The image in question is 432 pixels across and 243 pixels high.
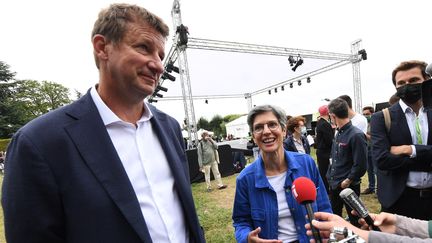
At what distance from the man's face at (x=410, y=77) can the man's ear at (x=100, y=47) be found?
2.54 meters

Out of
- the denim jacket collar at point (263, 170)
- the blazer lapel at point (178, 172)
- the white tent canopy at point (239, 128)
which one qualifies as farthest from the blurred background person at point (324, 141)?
the white tent canopy at point (239, 128)

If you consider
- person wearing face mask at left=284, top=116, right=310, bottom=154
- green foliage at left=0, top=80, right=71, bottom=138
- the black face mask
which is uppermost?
green foliage at left=0, top=80, right=71, bottom=138

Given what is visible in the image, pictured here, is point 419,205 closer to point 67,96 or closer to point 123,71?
point 123,71

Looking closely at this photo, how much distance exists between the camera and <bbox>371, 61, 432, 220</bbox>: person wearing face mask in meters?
2.18

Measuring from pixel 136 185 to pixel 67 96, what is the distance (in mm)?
56365

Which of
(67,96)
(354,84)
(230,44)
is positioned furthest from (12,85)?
(354,84)

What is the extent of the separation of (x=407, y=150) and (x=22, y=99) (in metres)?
52.7

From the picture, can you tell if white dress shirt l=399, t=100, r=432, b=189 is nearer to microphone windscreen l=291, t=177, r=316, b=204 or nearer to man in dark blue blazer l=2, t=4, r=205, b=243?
microphone windscreen l=291, t=177, r=316, b=204

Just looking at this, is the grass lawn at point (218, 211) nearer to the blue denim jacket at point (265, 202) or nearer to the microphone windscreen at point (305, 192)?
the blue denim jacket at point (265, 202)

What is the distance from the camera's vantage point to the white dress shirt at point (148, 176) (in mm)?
1280

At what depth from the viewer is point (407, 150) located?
7.13ft

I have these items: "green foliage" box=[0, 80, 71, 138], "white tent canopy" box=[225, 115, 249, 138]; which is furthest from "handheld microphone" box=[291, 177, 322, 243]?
"green foliage" box=[0, 80, 71, 138]

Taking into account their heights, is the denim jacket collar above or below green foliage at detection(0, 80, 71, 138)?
below

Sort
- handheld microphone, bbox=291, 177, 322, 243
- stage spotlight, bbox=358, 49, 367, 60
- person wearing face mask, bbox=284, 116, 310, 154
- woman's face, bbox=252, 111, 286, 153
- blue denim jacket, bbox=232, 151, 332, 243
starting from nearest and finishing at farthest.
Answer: handheld microphone, bbox=291, 177, 322, 243, blue denim jacket, bbox=232, 151, 332, 243, woman's face, bbox=252, 111, 286, 153, person wearing face mask, bbox=284, 116, 310, 154, stage spotlight, bbox=358, 49, 367, 60
